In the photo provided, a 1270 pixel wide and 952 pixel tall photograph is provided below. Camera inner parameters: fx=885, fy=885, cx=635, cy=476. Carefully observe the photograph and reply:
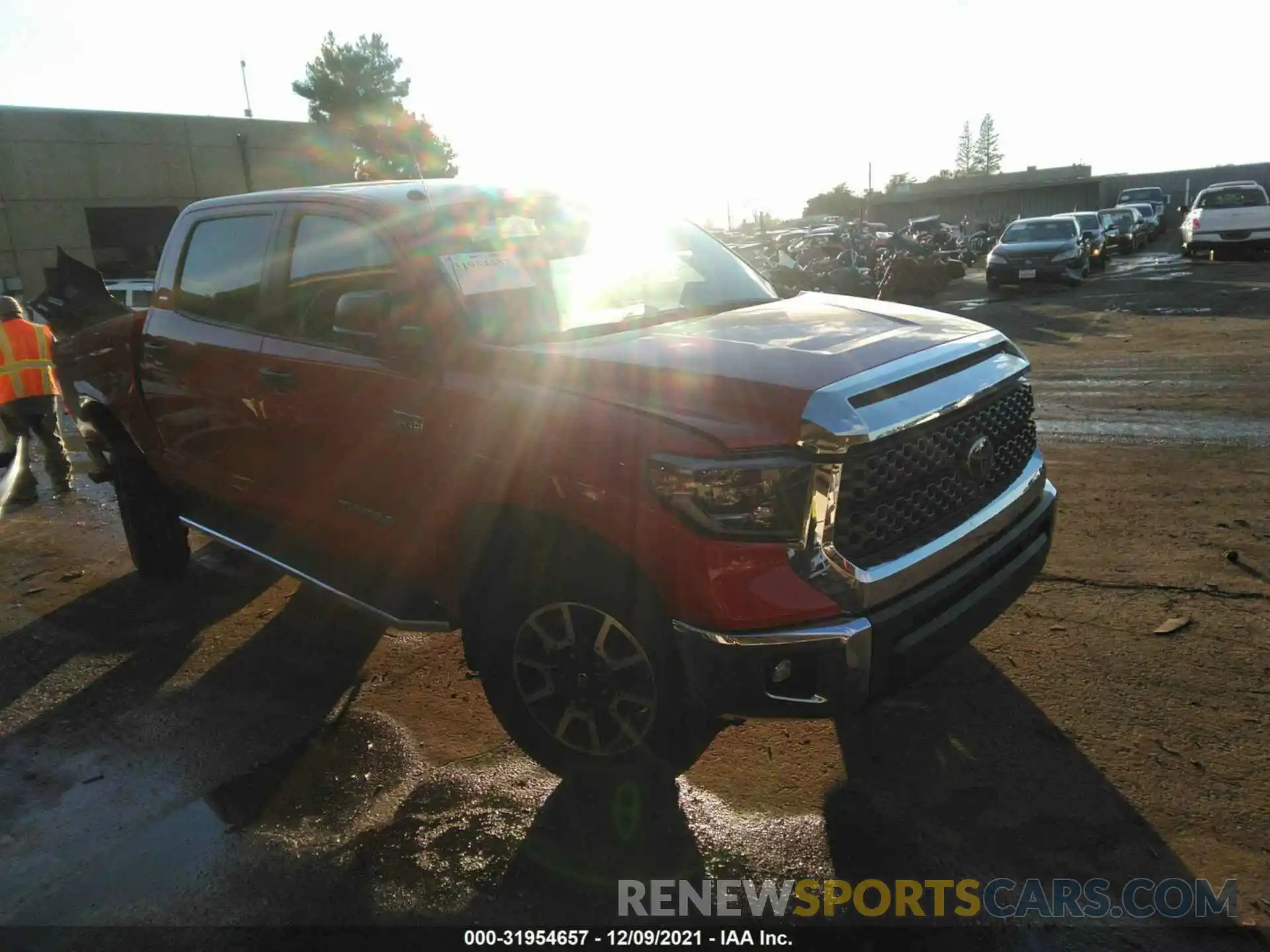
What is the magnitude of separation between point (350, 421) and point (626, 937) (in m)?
2.11

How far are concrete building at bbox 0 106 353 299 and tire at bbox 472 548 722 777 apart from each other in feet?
86.2

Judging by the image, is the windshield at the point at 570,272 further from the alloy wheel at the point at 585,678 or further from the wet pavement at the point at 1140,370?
the wet pavement at the point at 1140,370

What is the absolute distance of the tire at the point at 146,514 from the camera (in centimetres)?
530

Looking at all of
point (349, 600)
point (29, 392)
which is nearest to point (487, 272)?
point (349, 600)

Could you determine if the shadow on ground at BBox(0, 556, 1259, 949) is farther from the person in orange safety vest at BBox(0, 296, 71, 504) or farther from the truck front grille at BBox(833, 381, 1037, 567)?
the person in orange safety vest at BBox(0, 296, 71, 504)

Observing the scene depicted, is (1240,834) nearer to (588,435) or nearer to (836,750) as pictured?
(836,750)

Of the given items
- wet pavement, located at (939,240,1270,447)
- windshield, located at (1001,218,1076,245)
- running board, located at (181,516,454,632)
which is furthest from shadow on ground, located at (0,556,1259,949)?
windshield, located at (1001,218,1076,245)

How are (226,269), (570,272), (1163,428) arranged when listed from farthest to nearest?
(1163,428), (226,269), (570,272)

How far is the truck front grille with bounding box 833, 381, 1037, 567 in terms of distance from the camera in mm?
2600

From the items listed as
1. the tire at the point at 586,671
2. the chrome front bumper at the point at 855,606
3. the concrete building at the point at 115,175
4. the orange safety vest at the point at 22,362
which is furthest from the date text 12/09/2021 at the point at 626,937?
the concrete building at the point at 115,175

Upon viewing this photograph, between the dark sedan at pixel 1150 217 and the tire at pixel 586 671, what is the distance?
34.5 metres

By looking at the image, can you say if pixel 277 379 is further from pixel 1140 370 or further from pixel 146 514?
pixel 1140 370

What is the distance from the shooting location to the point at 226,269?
4.38 meters

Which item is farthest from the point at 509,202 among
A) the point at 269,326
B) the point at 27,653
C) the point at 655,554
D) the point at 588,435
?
the point at 27,653
